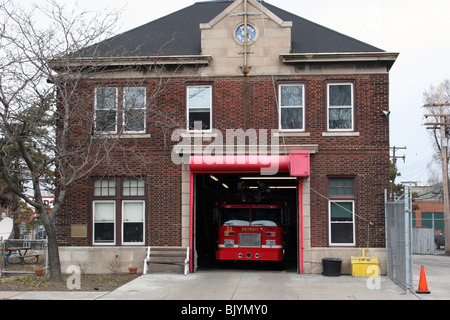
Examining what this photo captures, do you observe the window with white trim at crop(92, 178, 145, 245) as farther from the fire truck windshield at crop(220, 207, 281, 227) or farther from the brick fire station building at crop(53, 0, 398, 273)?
the fire truck windshield at crop(220, 207, 281, 227)

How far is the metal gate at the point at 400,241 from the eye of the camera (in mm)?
13547

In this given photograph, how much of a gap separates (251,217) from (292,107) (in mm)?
4225

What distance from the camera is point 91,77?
17.5 m

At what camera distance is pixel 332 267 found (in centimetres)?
1633

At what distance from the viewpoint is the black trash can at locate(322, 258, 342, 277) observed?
16.3 metres

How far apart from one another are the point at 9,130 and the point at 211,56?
705cm

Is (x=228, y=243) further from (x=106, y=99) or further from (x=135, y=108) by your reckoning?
(x=106, y=99)

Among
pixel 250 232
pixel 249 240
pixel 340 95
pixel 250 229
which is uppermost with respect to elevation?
pixel 340 95

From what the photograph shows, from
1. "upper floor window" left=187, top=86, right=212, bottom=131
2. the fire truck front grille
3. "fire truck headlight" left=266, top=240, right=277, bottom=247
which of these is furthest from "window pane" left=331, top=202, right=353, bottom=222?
"upper floor window" left=187, top=86, right=212, bottom=131

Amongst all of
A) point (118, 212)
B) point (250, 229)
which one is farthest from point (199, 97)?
point (250, 229)

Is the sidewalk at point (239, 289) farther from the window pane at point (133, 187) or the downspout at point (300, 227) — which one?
the window pane at point (133, 187)

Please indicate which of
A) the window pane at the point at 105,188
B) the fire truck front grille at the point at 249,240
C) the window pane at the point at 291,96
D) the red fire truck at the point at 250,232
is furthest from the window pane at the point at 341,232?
the window pane at the point at 105,188

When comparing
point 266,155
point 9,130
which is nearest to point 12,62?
point 9,130

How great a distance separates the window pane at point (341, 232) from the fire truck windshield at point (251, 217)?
2.12 meters
